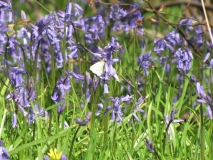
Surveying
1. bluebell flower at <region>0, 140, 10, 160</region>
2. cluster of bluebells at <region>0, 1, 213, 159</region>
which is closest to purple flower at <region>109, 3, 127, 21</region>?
cluster of bluebells at <region>0, 1, 213, 159</region>

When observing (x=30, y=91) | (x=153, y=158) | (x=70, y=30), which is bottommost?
(x=153, y=158)

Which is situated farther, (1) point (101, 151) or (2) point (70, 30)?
(2) point (70, 30)

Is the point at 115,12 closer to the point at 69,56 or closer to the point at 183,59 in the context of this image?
the point at 69,56

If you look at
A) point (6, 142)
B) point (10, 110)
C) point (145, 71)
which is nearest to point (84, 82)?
point (145, 71)

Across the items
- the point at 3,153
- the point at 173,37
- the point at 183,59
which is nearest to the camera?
the point at 3,153

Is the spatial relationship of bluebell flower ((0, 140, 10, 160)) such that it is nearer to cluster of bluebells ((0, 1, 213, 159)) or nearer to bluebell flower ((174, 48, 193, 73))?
cluster of bluebells ((0, 1, 213, 159))

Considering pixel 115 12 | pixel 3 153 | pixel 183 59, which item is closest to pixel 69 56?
pixel 115 12

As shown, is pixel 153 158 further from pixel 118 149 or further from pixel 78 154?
pixel 78 154

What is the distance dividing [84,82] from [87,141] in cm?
97

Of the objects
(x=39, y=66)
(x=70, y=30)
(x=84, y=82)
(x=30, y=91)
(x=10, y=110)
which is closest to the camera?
(x=30, y=91)

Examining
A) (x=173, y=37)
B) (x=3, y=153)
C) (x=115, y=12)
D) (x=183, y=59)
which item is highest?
(x=115, y=12)

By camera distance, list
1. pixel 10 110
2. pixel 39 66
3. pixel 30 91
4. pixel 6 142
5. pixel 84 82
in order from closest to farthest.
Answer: pixel 30 91 → pixel 6 142 → pixel 10 110 → pixel 84 82 → pixel 39 66

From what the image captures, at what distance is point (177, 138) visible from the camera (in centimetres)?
304

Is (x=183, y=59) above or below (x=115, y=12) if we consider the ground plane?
below
